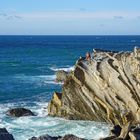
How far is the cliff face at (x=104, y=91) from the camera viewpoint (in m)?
48.8

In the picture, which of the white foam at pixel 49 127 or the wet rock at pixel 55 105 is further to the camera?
the wet rock at pixel 55 105

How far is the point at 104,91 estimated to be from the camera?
50.9 meters

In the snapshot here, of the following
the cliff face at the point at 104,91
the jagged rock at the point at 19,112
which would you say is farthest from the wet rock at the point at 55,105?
the jagged rock at the point at 19,112

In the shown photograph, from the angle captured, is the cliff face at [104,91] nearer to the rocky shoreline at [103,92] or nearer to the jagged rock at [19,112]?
the rocky shoreline at [103,92]

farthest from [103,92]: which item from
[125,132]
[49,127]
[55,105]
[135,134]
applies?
A: [135,134]

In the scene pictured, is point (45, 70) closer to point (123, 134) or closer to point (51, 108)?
point (51, 108)

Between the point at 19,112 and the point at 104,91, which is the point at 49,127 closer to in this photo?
the point at 104,91

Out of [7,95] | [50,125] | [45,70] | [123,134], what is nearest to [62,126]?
[50,125]

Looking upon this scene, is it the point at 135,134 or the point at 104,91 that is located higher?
the point at 104,91

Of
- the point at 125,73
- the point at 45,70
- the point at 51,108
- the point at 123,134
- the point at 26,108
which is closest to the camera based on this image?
the point at 123,134

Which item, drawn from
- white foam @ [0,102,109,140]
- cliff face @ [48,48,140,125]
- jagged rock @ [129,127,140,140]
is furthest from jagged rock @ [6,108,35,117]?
jagged rock @ [129,127,140,140]

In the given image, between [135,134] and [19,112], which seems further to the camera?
[19,112]

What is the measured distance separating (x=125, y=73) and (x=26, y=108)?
1362 cm

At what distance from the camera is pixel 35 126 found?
164 feet
